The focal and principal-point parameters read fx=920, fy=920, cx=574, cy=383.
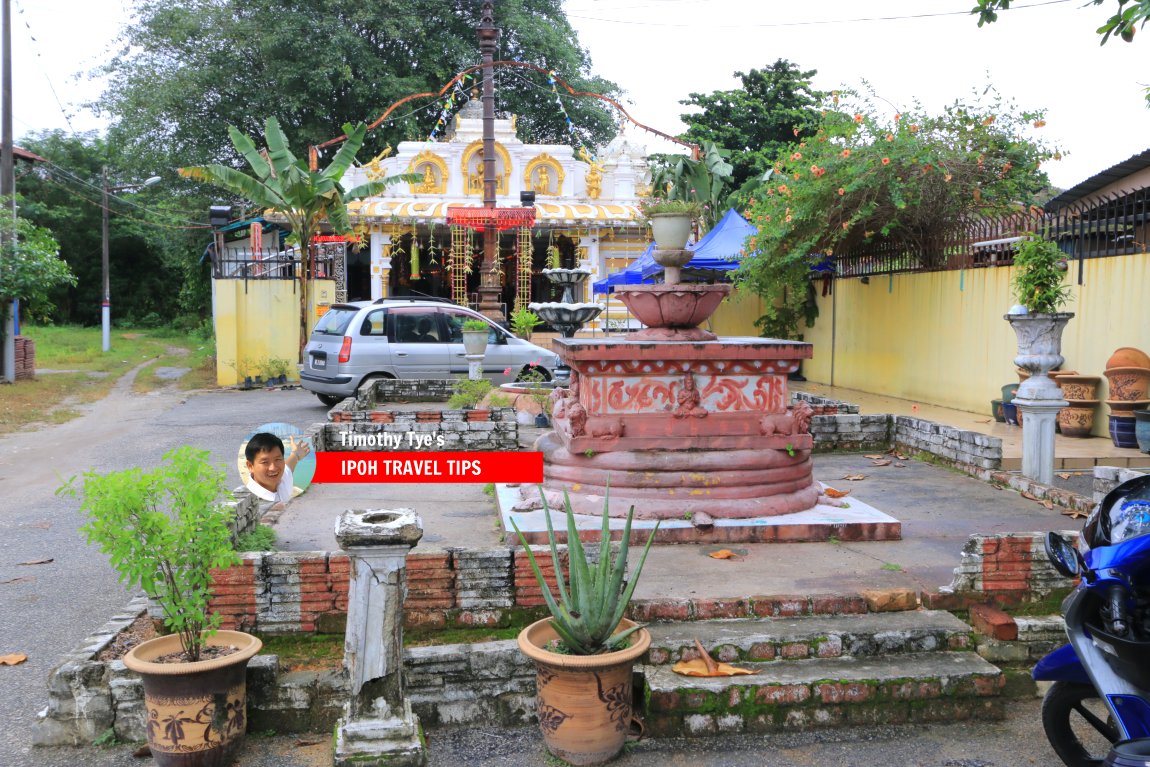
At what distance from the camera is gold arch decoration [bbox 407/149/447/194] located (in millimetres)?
24562

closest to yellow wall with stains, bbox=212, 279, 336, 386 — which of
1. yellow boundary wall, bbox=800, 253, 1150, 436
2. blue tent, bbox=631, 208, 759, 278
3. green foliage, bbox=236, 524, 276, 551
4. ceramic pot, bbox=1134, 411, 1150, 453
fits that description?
blue tent, bbox=631, 208, 759, 278

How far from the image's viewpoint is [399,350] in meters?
14.0

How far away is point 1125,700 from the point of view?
3.22m

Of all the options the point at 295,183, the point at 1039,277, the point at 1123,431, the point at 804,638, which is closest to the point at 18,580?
the point at 804,638

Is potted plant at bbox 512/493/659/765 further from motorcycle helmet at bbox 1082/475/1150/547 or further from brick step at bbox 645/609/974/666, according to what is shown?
motorcycle helmet at bbox 1082/475/1150/547

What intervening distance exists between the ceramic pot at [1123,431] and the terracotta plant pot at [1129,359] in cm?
50

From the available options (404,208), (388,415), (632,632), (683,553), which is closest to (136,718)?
(632,632)

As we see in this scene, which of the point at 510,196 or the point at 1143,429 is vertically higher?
the point at 510,196

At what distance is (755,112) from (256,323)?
1471 centimetres

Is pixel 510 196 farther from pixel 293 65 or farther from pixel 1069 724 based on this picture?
pixel 1069 724

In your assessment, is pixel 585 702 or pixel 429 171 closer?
pixel 585 702

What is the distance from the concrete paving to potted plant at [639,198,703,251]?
99.8 inches

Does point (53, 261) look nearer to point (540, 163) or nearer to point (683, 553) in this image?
point (540, 163)

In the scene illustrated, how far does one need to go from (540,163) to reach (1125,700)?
2363cm
